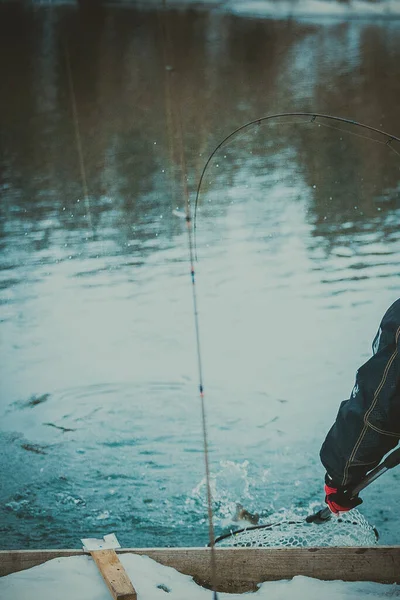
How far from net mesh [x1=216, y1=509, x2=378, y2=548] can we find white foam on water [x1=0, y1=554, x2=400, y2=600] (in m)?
0.30

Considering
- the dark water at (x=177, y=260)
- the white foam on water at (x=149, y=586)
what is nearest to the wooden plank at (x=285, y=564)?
the white foam on water at (x=149, y=586)

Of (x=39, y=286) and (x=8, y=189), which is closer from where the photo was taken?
(x=39, y=286)

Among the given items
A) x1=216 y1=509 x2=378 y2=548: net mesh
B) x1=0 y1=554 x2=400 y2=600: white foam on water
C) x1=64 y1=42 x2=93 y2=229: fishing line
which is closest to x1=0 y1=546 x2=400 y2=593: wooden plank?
x1=0 y1=554 x2=400 y2=600: white foam on water

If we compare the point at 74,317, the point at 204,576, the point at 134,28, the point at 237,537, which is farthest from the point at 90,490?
the point at 134,28

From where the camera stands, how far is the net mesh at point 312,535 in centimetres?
243

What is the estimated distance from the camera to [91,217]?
5.24 m

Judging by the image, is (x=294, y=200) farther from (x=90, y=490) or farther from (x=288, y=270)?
(x=90, y=490)

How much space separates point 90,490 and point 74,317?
1.57 metres

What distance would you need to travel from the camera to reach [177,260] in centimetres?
483

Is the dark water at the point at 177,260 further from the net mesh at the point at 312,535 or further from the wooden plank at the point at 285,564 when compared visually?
the wooden plank at the point at 285,564

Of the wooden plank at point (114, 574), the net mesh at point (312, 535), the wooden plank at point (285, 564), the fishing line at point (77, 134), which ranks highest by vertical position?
the fishing line at point (77, 134)

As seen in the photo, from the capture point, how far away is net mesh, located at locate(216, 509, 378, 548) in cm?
243

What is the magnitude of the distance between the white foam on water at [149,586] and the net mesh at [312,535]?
0.99 feet

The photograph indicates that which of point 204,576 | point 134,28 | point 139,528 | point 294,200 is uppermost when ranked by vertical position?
point 134,28
